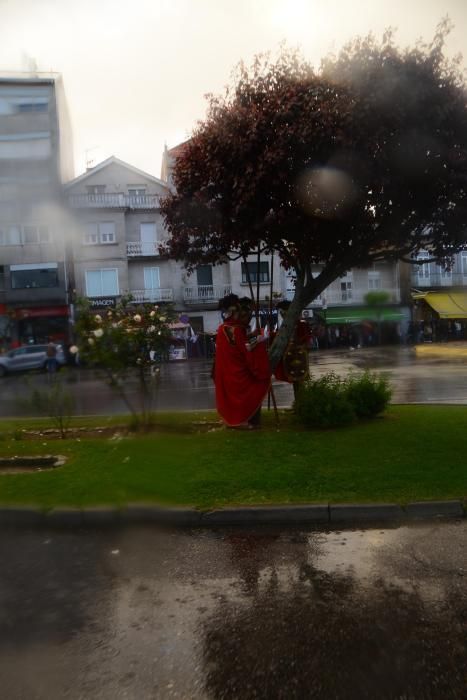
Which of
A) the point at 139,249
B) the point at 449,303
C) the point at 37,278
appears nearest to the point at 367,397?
the point at 37,278

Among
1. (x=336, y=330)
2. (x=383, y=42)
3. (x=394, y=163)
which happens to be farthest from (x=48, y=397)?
(x=336, y=330)

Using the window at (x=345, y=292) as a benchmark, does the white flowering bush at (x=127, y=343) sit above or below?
below

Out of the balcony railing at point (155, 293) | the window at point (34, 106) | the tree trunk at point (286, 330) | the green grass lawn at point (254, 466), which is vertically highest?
the balcony railing at point (155, 293)

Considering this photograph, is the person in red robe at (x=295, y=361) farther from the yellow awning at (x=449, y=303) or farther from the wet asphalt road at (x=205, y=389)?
the yellow awning at (x=449, y=303)

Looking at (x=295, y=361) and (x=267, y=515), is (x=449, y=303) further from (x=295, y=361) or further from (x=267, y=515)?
(x=267, y=515)

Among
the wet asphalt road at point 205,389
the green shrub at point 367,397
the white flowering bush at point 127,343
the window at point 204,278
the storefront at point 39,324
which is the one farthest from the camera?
the window at point 204,278

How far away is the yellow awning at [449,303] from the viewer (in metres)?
32.0

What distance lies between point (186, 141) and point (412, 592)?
6265mm

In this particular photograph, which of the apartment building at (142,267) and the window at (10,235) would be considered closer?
the window at (10,235)

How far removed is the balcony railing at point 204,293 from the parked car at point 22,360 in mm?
12242

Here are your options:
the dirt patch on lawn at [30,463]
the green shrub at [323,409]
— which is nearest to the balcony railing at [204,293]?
Result: the green shrub at [323,409]

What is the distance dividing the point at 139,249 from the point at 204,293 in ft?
18.2

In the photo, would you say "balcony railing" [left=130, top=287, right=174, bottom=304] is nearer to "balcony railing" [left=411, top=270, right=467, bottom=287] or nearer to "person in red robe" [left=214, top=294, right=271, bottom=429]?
"balcony railing" [left=411, top=270, right=467, bottom=287]

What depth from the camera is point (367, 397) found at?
788 centimetres
